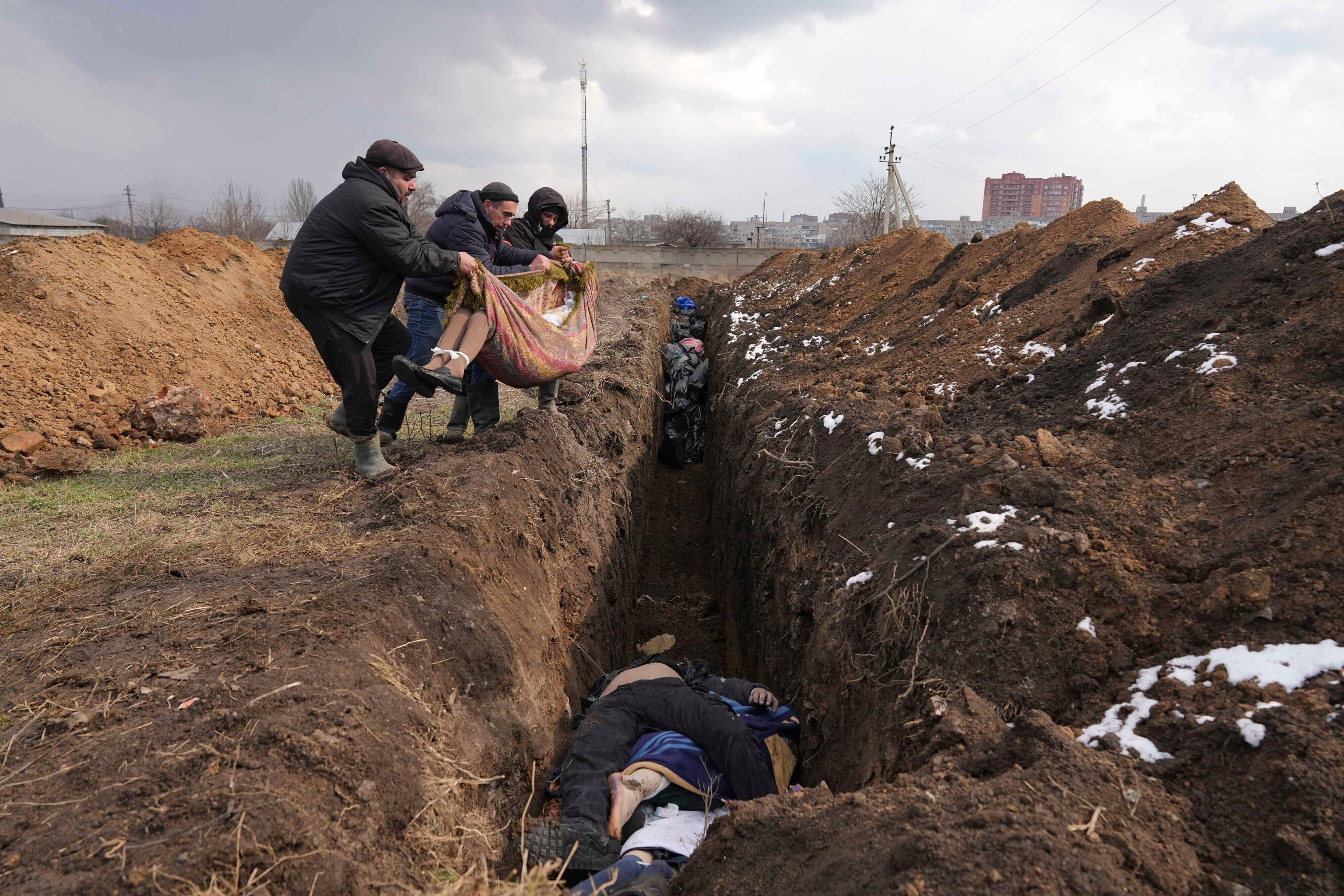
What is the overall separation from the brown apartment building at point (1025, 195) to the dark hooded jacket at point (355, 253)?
247 feet

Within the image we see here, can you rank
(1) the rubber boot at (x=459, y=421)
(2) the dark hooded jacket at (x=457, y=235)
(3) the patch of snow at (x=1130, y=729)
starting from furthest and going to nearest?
(1) the rubber boot at (x=459, y=421)
(2) the dark hooded jacket at (x=457, y=235)
(3) the patch of snow at (x=1130, y=729)

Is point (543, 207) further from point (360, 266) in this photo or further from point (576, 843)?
point (576, 843)

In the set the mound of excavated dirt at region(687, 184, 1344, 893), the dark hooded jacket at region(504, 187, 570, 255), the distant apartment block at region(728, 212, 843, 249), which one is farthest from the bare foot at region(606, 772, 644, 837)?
the distant apartment block at region(728, 212, 843, 249)

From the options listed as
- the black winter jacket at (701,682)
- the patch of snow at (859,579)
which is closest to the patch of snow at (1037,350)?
the patch of snow at (859,579)

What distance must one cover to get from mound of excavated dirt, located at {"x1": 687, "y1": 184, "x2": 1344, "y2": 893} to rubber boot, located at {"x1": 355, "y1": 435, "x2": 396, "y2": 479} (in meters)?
2.57

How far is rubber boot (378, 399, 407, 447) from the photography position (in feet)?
16.6

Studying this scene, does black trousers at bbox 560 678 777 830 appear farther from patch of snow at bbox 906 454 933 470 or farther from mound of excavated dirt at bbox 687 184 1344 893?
patch of snow at bbox 906 454 933 470

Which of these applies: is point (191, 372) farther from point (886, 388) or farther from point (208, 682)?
point (886, 388)

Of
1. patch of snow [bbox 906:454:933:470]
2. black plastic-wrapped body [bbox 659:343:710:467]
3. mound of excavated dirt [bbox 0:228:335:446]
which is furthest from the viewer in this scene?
black plastic-wrapped body [bbox 659:343:710:467]

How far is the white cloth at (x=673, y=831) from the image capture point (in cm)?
262

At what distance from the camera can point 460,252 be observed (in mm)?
4332

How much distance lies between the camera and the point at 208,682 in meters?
2.23

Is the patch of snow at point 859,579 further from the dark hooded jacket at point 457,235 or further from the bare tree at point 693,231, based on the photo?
the bare tree at point 693,231

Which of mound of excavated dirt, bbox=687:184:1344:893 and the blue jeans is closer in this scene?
mound of excavated dirt, bbox=687:184:1344:893
